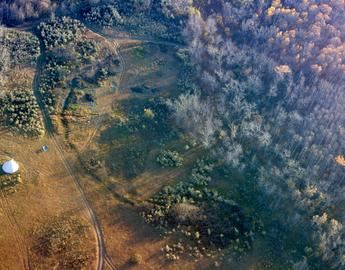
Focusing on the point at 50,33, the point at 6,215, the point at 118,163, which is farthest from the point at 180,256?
the point at 50,33

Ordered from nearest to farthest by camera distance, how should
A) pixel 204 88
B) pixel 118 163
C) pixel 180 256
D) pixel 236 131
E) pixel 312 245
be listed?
pixel 180 256
pixel 312 245
pixel 118 163
pixel 236 131
pixel 204 88

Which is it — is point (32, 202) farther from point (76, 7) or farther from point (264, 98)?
point (76, 7)

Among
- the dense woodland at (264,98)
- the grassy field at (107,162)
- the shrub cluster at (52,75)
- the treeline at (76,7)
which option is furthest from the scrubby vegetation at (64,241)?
the treeline at (76,7)

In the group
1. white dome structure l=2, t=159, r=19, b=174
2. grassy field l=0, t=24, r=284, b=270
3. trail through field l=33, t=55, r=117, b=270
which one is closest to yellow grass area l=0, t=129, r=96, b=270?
grassy field l=0, t=24, r=284, b=270

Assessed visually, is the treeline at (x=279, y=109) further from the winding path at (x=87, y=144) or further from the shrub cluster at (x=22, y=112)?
the shrub cluster at (x=22, y=112)

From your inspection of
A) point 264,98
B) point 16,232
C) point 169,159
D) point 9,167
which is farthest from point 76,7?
point 16,232

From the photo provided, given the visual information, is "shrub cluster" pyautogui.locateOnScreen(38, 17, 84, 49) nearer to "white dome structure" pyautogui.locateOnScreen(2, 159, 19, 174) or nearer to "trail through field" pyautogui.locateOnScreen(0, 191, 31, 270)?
"white dome structure" pyautogui.locateOnScreen(2, 159, 19, 174)

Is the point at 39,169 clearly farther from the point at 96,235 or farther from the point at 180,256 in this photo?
the point at 180,256
